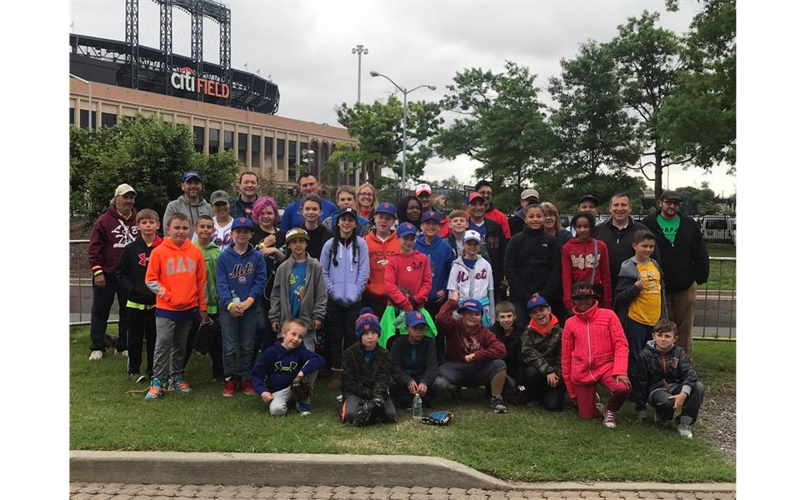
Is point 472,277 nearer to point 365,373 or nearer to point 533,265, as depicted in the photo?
point 533,265

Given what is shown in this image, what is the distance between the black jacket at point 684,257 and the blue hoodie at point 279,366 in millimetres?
4102

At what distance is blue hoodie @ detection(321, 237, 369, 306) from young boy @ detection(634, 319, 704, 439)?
301cm

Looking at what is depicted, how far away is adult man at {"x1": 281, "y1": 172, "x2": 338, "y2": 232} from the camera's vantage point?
295 inches

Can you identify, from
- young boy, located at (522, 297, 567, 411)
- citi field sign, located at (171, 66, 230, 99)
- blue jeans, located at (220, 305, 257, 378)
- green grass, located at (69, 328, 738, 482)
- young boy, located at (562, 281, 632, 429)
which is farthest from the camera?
citi field sign, located at (171, 66, 230, 99)

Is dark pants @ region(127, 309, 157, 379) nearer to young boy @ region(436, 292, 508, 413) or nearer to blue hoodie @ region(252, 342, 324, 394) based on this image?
blue hoodie @ region(252, 342, 324, 394)

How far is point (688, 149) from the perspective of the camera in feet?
83.2

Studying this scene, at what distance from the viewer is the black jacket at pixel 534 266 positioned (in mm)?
7016

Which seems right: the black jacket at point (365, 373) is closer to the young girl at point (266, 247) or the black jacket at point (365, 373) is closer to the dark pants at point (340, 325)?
the dark pants at point (340, 325)

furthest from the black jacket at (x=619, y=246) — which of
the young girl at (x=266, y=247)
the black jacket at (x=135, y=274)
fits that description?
the black jacket at (x=135, y=274)

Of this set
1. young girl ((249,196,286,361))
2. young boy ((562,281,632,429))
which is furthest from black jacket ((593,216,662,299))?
young girl ((249,196,286,361))

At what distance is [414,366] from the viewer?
653 cm

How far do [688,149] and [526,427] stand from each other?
75.3 ft

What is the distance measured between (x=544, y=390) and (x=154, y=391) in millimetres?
4150
